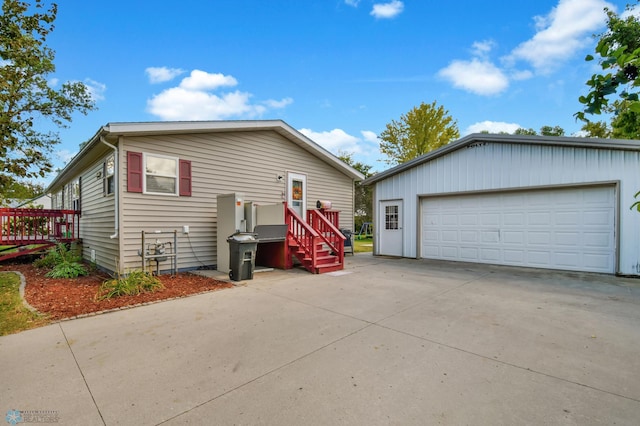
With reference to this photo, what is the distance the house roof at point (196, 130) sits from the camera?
6.29 meters

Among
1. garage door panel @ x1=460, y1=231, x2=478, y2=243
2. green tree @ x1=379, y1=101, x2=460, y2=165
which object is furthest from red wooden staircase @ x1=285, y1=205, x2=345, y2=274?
green tree @ x1=379, y1=101, x2=460, y2=165

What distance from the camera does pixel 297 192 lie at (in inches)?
403

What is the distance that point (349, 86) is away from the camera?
44.5 feet

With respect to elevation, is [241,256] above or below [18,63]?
below

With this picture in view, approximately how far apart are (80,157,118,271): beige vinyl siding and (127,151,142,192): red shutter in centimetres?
76

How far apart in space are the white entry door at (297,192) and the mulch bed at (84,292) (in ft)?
13.9

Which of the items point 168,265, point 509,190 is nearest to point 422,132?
point 509,190

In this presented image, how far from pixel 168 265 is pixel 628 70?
803cm

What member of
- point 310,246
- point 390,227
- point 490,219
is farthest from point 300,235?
point 490,219

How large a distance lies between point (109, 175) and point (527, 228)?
434 inches

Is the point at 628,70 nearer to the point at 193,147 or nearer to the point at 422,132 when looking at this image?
the point at 193,147

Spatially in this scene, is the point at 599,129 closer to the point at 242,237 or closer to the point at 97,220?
the point at 242,237

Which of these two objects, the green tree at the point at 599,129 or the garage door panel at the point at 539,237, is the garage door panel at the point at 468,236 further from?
the green tree at the point at 599,129

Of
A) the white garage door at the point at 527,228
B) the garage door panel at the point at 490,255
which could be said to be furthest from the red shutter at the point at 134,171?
the garage door panel at the point at 490,255
